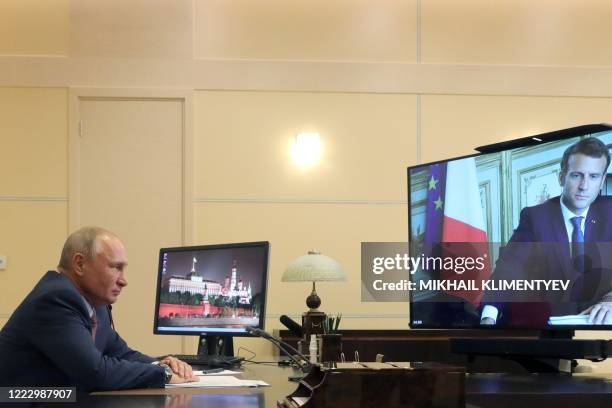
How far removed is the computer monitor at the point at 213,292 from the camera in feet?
11.5

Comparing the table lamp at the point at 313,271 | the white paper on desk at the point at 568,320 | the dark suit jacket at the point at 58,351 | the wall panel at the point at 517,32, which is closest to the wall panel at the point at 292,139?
the wall panel at the point at 517,32

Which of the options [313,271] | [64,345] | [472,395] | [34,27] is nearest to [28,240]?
[34,27]

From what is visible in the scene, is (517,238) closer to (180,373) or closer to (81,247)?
(180,373)

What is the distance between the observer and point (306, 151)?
18.1 ft

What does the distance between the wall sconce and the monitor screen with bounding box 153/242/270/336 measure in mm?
1822

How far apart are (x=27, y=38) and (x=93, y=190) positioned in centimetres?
102

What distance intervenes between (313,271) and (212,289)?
4.13ft

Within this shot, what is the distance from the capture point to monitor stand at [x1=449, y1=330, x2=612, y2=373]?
296 centimetres

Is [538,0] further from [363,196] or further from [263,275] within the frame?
[263,275]

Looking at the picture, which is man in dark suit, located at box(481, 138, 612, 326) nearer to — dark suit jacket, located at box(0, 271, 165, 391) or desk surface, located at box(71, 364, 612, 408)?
desk surface, located at box(71, 364, 612, 408)

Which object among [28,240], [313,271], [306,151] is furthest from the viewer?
Answer: [306,151]

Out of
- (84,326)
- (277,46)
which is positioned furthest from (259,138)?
(84,326)

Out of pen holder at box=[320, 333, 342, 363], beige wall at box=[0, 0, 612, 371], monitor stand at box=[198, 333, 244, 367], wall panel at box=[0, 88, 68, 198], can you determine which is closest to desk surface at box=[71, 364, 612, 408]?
pen holder at box=[320, 333, 342, 363]

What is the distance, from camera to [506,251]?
3287 mm
